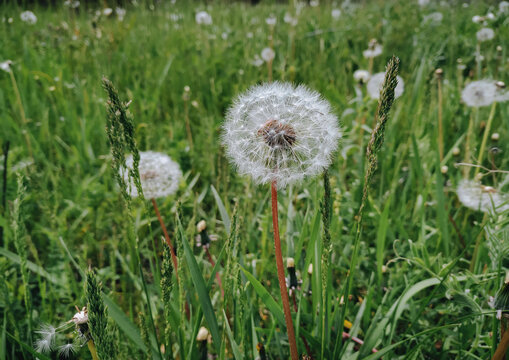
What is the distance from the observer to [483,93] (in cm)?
236

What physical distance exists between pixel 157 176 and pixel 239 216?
0.90 meters

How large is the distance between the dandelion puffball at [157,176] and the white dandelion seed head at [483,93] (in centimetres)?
187

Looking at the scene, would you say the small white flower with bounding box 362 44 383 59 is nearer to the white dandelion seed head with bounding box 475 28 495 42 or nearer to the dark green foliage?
the white dandelion seed head with bounding box 475 28 495 42

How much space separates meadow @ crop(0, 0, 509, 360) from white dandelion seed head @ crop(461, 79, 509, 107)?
0.01 meters

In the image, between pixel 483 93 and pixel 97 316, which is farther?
pixel 483 93

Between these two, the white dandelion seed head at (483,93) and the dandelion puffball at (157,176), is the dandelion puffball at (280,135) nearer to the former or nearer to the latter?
the dandelion puffball at (157,176)

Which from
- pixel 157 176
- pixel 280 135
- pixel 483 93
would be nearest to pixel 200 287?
pixel 280 135

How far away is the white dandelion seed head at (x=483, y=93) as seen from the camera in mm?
2248

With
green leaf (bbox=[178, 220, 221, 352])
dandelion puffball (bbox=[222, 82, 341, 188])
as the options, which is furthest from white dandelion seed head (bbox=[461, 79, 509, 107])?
green leaf (bbox=[178, 220, 221, 352])

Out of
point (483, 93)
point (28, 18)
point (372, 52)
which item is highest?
point (28, 18)

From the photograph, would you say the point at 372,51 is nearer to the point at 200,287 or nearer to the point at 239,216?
the point at 239,216

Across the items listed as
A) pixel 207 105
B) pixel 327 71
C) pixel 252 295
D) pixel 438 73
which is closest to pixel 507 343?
pixel 252 295

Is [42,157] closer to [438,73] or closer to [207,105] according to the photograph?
[207,105]

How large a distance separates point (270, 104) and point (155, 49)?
12.8 feet
